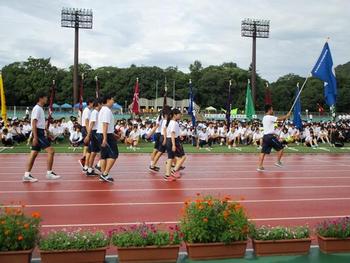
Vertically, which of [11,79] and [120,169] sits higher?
[11,79]

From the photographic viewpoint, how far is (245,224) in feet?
16.4

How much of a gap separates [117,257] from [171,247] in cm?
66

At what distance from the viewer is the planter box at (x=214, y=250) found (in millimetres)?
4918

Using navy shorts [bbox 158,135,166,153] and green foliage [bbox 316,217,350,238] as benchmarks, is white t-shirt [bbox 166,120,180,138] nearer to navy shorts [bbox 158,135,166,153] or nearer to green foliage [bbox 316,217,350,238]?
navy shorts [bbox 158,135,166,153]

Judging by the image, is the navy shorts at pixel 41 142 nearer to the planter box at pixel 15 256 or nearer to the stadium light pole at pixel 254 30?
the planter box at pixel 15 256

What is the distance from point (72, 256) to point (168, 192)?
476 centimetres

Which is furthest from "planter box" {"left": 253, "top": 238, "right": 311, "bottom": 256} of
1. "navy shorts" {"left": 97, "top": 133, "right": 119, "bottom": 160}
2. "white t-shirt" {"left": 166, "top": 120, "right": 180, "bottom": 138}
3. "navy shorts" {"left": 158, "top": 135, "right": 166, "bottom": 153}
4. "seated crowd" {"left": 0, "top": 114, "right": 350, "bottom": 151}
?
"seated crowd" {"left": 0, "top": 114, "right": 350, "bottom": 151}

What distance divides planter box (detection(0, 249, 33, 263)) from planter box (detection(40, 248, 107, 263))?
0.53ft

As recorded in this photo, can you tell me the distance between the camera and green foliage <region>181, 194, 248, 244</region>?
4898 mm

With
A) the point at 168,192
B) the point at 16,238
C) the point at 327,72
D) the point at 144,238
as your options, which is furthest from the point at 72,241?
the point at 327,72

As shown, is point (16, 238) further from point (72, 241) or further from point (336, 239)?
point (336, 239)

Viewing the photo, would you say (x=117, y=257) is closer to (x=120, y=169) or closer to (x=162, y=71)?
(x=120, y=169)

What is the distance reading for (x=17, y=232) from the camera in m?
4.54

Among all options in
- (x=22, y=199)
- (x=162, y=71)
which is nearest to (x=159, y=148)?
(x=22, y=199)
